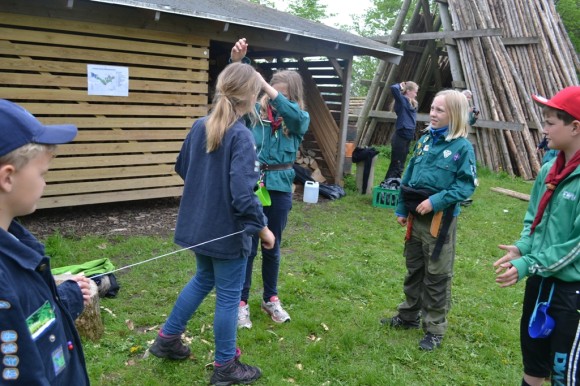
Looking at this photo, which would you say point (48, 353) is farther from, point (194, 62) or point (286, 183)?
point (194, 62)

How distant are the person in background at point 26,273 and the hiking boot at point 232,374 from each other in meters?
1.52

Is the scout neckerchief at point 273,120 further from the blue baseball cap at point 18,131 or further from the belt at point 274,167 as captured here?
the blue baseball cap at point 18,131

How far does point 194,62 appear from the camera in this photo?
772 centimetres

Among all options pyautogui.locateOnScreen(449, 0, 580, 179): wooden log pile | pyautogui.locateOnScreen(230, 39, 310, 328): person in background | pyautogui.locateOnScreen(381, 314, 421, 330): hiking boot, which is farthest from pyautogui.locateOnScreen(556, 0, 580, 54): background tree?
pyautogui.locateOnScreen(230, 39, 310, 328): person in background

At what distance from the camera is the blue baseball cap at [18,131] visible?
1.37 m

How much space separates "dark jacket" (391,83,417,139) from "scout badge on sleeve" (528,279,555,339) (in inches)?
273

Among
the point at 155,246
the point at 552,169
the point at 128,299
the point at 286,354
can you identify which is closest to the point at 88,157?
the point at 155,246

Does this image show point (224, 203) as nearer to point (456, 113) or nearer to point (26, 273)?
point (26, 273)

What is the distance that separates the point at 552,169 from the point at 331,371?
2023 millimetres

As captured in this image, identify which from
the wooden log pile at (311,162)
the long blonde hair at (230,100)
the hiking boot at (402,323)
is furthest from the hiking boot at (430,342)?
the wooden log pile at (311,162)

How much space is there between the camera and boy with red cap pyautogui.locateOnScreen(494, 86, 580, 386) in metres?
2.31

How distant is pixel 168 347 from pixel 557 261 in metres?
2.47

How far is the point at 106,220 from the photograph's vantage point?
6883 mm

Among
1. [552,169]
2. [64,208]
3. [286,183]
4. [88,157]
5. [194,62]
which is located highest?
[194,62]
